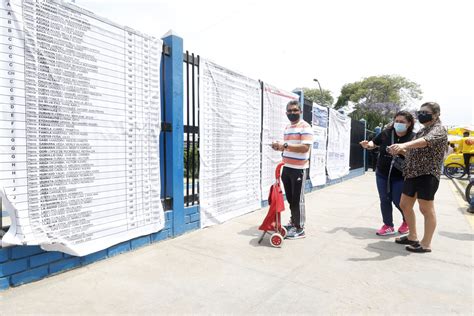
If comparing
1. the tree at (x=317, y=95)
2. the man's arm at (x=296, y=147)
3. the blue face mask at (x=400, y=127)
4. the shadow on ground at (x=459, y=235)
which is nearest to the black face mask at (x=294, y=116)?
the man's arm at (x=296, y=147)

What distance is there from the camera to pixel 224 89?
4703 millimetres

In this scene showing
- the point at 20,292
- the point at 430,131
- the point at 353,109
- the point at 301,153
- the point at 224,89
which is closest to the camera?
the point at 20,292

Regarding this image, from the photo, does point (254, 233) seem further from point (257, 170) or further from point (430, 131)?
point (430, 131)

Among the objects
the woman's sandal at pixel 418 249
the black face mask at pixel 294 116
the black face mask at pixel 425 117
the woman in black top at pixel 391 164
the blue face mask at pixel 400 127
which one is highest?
the black face mask at pixel 294 116

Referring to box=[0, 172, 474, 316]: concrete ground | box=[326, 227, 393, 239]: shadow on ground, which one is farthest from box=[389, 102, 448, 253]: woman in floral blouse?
box=[326, 227, 393, 239]: shadow on ground

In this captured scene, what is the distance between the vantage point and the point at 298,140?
3896mm

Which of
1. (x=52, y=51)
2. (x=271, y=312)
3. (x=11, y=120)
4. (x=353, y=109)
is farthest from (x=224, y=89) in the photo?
(x=353, y=109)

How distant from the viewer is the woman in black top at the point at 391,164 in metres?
4.02

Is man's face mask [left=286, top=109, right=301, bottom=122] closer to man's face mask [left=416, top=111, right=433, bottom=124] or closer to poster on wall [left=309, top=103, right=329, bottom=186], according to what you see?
man's face mask [left=416, top=111, right=433, bottom=124]

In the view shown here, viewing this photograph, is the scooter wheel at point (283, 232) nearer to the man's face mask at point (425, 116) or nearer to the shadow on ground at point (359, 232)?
the shadow on ground at point (359, 232)

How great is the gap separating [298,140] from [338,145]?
6748 millimetres

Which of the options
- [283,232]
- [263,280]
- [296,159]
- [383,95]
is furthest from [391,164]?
[383,95]

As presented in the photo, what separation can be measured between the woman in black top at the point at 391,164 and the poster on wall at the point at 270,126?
1814mm

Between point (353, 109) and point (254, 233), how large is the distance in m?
42.1
